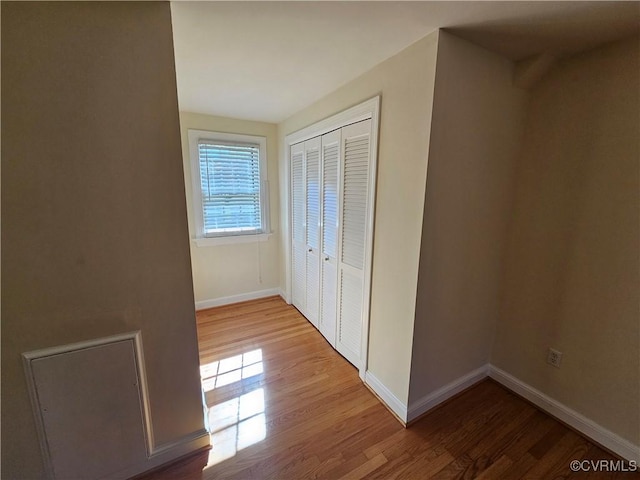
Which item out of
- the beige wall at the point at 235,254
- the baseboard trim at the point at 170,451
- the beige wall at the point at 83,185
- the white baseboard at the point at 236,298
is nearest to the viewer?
the beige wall at the point at 83,185

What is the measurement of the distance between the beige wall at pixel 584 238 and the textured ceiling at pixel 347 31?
0.84 ft

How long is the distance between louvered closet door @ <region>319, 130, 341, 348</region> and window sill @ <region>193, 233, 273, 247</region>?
3.81 feet

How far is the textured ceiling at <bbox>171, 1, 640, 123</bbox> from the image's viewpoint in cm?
113

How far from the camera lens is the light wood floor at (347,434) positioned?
1.40 meters

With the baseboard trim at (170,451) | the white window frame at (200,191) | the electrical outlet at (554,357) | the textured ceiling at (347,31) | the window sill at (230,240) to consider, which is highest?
the textured ceiling at (347,31)

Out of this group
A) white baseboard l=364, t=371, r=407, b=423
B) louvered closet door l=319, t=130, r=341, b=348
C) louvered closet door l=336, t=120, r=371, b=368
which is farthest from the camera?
louvered closet door l=319, t=130, r=341, b=348

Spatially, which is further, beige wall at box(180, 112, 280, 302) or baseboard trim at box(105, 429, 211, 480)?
beige wall at box(180, 112, 280, 302)

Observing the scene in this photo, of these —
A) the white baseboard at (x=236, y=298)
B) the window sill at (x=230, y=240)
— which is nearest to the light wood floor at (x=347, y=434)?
the white baseboard at (x=236, y=298)

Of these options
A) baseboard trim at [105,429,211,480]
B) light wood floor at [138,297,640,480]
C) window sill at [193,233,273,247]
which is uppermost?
window sill at [193,233,273,247]

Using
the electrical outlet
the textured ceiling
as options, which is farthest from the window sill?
the electrical outlet

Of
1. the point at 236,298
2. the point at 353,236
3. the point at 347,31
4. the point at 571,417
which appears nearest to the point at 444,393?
the point at 571,417

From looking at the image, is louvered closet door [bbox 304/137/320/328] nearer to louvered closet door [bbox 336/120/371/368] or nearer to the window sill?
louvered closet door [bbox 336/120/371/368]
